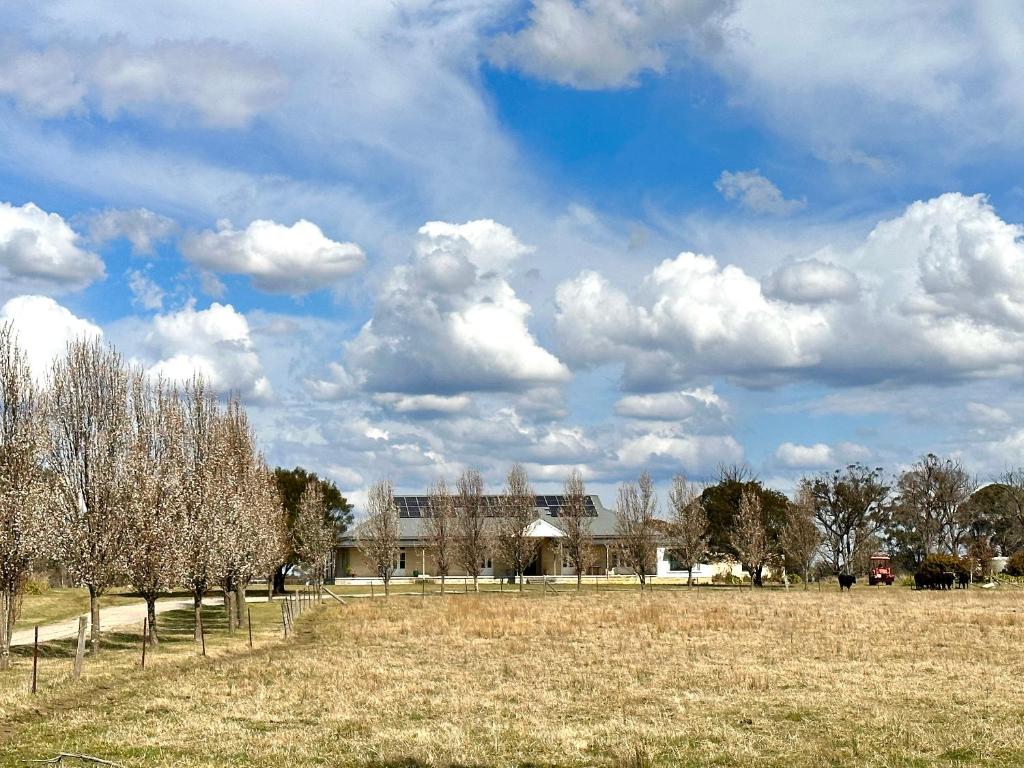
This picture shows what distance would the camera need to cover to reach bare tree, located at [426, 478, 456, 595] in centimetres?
7844

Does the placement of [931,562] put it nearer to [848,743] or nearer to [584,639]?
[584,639]

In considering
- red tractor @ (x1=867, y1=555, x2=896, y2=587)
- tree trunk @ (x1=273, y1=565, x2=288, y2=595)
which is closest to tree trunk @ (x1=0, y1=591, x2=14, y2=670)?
tree trunk @ (x1=273, y1=565, x2=288, y2=595)

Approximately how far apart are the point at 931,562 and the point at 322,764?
A: 63275 mm

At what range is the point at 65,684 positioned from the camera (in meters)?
23.6

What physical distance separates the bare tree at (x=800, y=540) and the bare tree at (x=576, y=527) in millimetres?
15495

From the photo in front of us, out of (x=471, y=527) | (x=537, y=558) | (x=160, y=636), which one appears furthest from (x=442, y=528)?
(x=160, y=636)

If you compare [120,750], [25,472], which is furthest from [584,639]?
[120,750]

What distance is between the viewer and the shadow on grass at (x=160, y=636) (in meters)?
32.8

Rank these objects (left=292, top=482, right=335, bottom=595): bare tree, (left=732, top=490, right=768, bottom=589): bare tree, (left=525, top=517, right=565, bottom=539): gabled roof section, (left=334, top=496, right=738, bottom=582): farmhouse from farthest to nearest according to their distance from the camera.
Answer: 1. (left=334, top=496, right=738, bottom=582): farmhouse
2. (left=525, top=517, right=565, bottom=539): gabled roof section
3. (left=732, top=490, right=768, bottom=589): bare tree
4. (left=292, top=482, right=335, bottom=595): bare tree

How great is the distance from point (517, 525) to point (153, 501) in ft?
158

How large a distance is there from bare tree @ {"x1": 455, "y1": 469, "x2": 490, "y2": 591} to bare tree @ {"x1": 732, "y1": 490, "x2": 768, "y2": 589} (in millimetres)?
19208

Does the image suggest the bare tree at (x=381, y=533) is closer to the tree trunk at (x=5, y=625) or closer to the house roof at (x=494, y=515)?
the house roof at (x=494, y=515)

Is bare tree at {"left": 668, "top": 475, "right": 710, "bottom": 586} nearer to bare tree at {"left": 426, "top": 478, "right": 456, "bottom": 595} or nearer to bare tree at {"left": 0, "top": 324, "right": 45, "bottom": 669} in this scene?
bare tree at {"left": 426, "top": 478, "right": 456, "bottom": 595}

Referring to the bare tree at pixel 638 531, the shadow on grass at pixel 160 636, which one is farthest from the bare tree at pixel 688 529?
the shadow on grass at pixel 160 636
